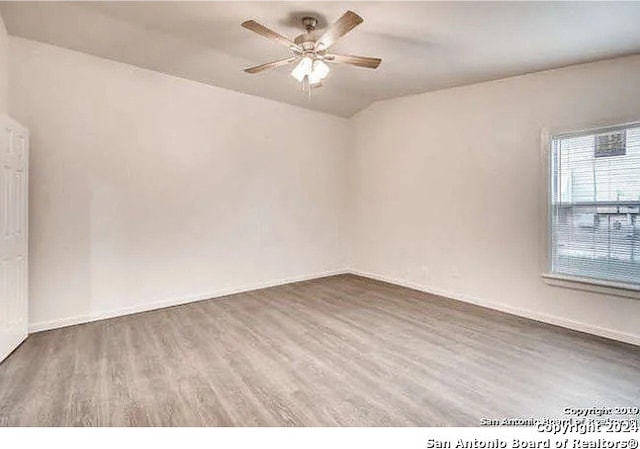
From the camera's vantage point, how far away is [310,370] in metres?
2.55

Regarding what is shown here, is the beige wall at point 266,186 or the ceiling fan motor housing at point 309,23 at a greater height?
the ceiling fan motor housing at point 309,23

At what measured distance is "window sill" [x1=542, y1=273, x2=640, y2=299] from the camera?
3.07 metres

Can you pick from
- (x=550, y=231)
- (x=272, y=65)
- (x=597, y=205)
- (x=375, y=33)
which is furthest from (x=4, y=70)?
(x=597, y=205)

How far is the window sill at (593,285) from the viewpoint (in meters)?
3.07

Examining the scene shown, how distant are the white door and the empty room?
0.09 feet

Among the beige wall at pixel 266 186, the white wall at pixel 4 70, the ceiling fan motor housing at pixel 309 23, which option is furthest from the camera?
the beige wall at pixel 266 186

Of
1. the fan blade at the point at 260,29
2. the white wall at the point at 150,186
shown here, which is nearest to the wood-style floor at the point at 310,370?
the white wall at the point at 150,186

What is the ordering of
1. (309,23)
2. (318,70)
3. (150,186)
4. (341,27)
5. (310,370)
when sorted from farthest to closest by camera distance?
(150,186) → (318,70) → (309,23) → (310,370) → (341,27)

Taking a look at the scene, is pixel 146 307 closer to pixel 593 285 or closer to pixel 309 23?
pixel 309 23

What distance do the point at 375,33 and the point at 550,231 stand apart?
266 centimetres

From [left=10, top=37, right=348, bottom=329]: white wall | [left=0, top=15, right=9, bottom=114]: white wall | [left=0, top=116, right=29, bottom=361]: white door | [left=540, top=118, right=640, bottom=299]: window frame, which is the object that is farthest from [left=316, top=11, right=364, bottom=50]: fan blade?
[left=0, top=15, right=9, bottom=114]: white wall

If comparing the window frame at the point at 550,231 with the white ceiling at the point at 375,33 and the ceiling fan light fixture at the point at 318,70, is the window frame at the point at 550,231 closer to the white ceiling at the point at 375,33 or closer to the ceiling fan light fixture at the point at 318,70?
the white ceiling at the point at 375,33

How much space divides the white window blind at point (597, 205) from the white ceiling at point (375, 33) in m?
0.79

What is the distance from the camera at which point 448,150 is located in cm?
447
